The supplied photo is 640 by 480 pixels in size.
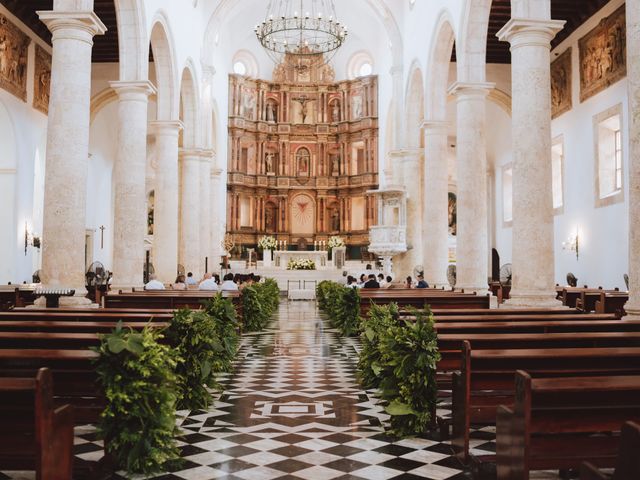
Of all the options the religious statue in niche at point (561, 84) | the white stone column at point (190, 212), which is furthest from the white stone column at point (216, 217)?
the religious statue in niche at point (561, 84)

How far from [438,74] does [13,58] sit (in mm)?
12623

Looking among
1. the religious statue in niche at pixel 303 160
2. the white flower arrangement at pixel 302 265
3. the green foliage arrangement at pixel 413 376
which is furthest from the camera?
the religious statue in niche at pixel 303 160

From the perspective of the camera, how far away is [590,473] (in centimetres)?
217

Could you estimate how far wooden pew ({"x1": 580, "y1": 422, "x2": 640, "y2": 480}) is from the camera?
2051 mm

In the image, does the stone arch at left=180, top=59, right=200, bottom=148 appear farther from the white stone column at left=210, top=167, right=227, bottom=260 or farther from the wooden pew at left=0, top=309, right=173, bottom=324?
the wooden pew at left=0, top=309, right=173, bottom=324

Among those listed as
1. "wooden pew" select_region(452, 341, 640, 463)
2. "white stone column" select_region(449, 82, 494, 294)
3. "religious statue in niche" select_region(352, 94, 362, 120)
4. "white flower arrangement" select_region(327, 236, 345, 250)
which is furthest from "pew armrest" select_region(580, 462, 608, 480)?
"religious statue in niche" select_region(352, 94, 362, 120)

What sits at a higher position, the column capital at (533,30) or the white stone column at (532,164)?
the column capital at (533,30)

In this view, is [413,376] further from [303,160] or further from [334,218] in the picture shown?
[303,160]

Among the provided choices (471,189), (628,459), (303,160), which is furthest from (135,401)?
(303,160)

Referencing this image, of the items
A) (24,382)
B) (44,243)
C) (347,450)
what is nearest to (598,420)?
(347,450)

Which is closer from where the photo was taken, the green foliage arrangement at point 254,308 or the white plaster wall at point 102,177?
the green foliage arrangement at point 254,308

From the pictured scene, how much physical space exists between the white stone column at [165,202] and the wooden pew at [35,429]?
16.4 meters

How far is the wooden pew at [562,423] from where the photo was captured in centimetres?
355

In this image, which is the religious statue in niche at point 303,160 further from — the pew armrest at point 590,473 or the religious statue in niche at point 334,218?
the pew armrest at point 590,473
